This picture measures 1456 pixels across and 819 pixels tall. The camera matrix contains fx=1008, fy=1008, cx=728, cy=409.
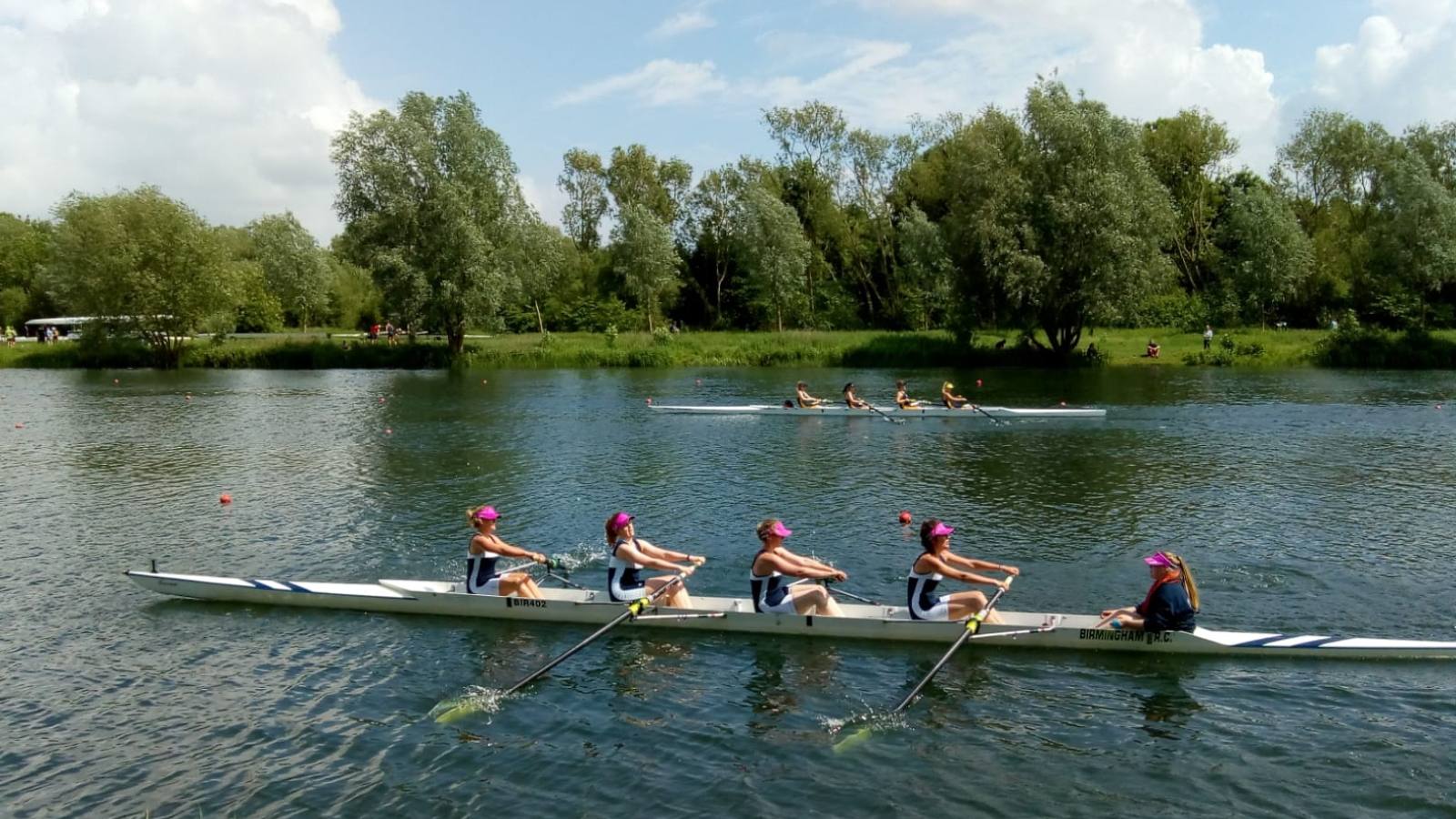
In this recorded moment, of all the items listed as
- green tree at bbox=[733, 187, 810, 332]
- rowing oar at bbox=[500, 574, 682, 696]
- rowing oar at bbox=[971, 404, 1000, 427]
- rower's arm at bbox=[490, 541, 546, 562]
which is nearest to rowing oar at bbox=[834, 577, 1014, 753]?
rowing oar at bbox=[500, 574, 682, 696]

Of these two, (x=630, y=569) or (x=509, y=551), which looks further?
(x=509, y=551)

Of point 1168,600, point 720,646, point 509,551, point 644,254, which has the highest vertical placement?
point 644,254

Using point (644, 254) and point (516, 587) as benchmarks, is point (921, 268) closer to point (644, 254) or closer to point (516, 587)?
point (644, 254)

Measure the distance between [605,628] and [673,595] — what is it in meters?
1.31

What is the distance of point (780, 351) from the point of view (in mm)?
63281

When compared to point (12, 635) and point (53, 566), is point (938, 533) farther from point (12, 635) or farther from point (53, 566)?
point (53, 566)

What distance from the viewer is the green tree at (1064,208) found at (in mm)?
49875

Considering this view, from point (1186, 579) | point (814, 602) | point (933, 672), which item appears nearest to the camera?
point (933, 672)

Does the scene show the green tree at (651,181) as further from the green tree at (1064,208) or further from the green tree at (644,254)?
the green tree at (1064,208)

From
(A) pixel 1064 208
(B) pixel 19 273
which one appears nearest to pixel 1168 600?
(A) pixel 1064 208

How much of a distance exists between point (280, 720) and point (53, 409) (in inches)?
1494

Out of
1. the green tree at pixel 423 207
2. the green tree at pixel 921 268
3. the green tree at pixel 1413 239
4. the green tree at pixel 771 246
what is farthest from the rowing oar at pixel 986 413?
the green tree at pixel 1413 239

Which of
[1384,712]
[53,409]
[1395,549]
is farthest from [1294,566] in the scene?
[53,409]

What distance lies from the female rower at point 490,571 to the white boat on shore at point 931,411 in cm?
2239
